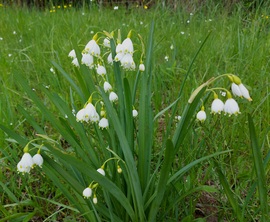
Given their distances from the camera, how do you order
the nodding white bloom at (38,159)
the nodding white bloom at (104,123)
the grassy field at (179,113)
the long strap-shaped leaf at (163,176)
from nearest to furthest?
the long strap-shaped leaf at (163,176) → the nodding white bloom at (38,159) → the nodding white bloom at (104,123) → the grassy field at (179,113)

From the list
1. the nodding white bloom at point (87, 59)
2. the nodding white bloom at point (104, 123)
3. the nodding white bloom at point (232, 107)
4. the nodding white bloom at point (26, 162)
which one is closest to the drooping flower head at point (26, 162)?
the nodding white bloom at point (26, 162)

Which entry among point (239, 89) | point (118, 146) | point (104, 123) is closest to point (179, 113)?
point (118, 146)

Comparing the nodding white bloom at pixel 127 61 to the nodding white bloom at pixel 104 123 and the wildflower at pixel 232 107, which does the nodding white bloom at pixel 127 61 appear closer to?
the nodding white bloom at pixel 104 123

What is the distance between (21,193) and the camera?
1.88 meters

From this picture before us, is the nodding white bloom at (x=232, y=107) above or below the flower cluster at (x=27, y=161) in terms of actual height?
above

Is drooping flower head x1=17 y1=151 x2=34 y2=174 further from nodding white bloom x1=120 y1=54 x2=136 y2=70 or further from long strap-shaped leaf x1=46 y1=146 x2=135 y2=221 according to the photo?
nodding white bloom x1=120 y1=54 x2=136 y2=70

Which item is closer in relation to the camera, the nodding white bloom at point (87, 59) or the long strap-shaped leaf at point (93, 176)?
the long strap-shaped leaf at point (93, 176)

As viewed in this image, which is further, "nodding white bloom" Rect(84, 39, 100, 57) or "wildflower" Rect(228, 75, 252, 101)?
"nodding white bloom" Rect(84, 39, 100, 57)

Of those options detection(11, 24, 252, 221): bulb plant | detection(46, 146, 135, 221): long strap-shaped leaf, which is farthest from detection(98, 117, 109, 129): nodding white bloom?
detection(46, 146, 135, 221): long strap-shaped leaf

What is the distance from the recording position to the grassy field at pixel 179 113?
5.26 feet

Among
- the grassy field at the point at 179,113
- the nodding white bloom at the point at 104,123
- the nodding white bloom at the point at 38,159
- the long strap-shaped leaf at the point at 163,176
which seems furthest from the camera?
the grassy field at the point at 179,113

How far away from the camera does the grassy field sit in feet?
5.26

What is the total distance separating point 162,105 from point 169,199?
124 cm

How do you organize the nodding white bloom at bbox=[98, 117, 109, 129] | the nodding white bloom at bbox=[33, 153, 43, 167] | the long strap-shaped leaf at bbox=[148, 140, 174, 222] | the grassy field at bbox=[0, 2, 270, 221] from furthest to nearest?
the grassy field at bbox=[0, 2, 270, 221]
the nodding white bloom at bbox=[98, 117, 109, 129]
the nodding white bloom at bbox=[33, 153, 43, 167]
the long strap-shaped leaf at bbox=[148, 140, 174, 222]
